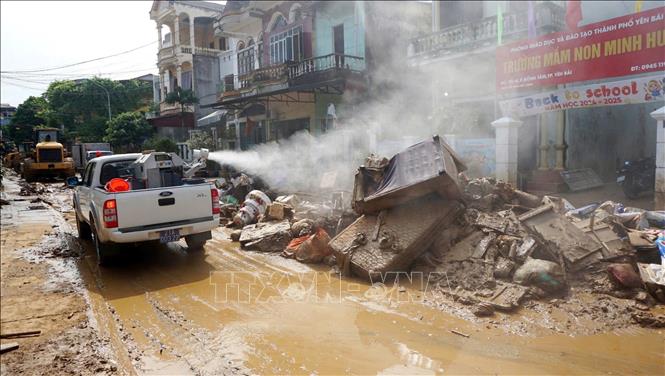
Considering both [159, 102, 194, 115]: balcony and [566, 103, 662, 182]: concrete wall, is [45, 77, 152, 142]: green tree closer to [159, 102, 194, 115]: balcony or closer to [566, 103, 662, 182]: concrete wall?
[159, 102, 194, 115]: balcony

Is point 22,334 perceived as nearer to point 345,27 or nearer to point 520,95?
point 520,95

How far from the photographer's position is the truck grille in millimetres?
24203

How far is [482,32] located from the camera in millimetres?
13727

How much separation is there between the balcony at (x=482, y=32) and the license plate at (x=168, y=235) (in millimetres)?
11065

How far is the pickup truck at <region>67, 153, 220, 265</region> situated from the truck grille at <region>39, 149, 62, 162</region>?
20.0 metres

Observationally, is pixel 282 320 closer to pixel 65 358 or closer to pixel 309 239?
pixel 65 358

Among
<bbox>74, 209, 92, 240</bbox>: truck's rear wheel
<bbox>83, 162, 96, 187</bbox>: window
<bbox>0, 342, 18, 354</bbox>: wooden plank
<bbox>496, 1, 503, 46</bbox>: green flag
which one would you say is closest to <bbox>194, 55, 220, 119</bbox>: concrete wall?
<bbox>496, 1, 503, 46</bbox>: green flag

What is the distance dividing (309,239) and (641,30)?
26.0ft

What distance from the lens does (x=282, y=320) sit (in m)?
4.86

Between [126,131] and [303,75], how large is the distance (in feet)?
69.9

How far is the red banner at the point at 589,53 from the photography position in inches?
344

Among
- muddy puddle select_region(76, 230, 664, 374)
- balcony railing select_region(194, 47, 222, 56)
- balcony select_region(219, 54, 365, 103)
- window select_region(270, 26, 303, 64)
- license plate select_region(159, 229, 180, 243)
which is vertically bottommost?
muddy puddle select_region(76, 230, 664, 374)

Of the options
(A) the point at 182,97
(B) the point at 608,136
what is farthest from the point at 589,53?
(A) the point at 182,97

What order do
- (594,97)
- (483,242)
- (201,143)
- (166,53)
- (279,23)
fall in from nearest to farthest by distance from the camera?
1. (483,242)
2. (594,97)
3. (279,23)
4. (201,143)
5. (166,53)
